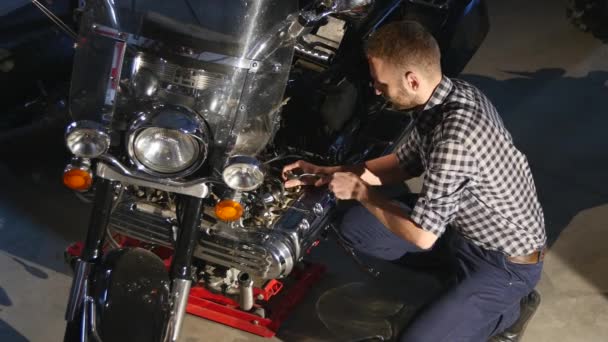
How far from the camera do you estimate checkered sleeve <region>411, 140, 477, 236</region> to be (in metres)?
2.39

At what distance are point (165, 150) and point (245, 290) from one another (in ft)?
2.55

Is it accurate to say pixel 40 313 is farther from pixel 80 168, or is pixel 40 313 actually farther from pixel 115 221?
pixel 80 168

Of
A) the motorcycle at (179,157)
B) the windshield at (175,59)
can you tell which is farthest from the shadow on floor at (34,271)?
the windshield at (175,59)

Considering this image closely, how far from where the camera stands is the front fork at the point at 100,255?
243 centimetres

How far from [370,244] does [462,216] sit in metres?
0.53

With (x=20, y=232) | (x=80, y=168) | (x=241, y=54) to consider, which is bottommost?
(x=20, y=232)

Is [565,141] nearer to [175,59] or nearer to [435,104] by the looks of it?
[435,104]

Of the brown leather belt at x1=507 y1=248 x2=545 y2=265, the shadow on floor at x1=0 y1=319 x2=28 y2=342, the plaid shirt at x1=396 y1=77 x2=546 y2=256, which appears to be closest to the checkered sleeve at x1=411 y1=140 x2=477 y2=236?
the plaid shirt at x1=396 y1=77 x2=546 y2=256

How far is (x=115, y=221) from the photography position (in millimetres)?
2734

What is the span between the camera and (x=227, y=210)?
8.10 feet

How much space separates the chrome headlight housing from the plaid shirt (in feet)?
2.58

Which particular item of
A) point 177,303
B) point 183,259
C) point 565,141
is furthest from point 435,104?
point 565,141

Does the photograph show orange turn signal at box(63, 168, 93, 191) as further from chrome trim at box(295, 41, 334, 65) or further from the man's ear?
chrome trim at box(295, 41, 334, 65)

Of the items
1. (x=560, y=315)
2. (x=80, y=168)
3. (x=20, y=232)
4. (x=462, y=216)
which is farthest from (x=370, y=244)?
(x=20, y=232)
